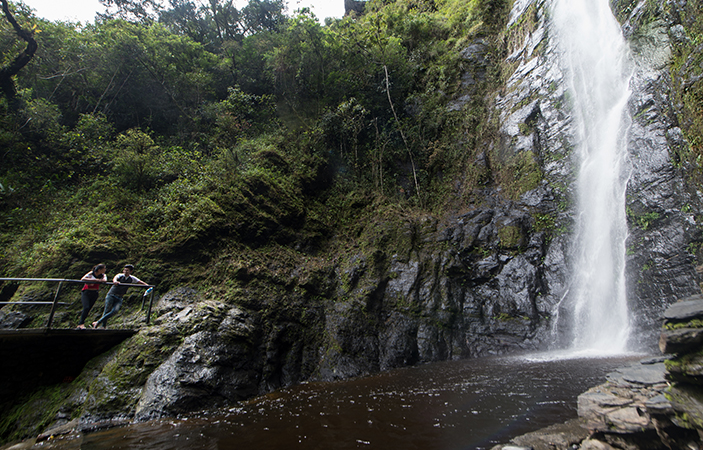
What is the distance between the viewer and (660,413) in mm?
3291

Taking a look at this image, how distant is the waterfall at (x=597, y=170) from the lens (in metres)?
8.74

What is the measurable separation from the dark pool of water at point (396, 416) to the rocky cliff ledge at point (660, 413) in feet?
1.36

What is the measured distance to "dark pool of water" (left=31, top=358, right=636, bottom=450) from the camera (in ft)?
13.4

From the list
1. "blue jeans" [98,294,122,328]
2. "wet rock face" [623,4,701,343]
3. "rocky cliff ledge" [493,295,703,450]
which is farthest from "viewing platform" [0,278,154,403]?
"wet rock face" [623,4,701,343]

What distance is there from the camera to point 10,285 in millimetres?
8125

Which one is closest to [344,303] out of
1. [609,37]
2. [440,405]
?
[440,405]

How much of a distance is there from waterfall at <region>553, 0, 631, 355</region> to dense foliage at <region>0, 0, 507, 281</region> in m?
3.85

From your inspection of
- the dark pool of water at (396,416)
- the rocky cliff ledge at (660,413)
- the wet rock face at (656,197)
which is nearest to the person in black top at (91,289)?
the dark pool of water at (396,416)

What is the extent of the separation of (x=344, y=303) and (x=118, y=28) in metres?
17.8

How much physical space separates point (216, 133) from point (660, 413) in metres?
16.6

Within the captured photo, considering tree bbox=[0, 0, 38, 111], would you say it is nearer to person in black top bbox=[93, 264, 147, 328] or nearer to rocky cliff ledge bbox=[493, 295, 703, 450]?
person in black top bbox=[93, 264, 147, 328]

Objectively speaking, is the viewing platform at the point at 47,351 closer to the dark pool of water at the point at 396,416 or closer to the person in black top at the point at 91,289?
the person in black top at the point at 91,289

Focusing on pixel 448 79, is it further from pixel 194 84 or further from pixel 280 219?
pixel 194 84

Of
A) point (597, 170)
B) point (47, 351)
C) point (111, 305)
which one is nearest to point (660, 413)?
point (597, 170)
